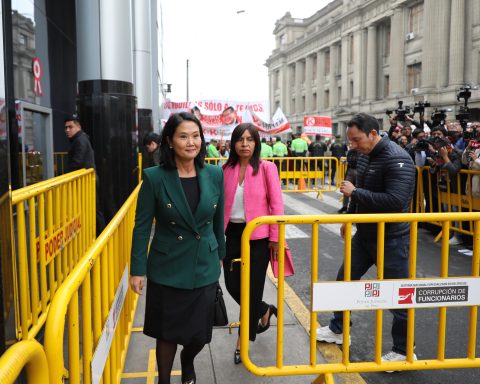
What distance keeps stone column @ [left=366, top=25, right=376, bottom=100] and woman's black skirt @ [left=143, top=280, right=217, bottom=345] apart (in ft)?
172

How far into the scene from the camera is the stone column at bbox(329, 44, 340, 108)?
63.0 metres

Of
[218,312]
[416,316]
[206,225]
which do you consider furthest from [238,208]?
[416,316]

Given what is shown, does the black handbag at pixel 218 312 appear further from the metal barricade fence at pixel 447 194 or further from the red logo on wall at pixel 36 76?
the red logo on wall at pixel 36 76

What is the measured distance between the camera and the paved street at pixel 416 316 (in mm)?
3627

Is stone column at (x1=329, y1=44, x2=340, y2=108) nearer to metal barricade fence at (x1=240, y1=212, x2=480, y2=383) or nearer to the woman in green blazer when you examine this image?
metal barricade fence at (x1=240, y1=212, x2=480, y2=383)

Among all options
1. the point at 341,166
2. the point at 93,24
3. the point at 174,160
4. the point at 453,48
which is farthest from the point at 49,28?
the point at 453,48

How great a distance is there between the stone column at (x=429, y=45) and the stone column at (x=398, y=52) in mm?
4790

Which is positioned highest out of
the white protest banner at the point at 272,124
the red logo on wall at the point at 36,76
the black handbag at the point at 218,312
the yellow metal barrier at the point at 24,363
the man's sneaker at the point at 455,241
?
the red logo on wall at the point at 36,76

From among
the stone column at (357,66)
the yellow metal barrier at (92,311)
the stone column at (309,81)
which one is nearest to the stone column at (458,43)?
the stone column at (357,66)

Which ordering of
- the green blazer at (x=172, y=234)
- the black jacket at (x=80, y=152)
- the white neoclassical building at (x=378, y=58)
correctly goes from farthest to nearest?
the white neoclassical building at (x=378, y=58), the black jacket at (x=80, y=152), the green blazer at (x=172, y=234)

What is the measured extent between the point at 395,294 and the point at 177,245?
1.48m

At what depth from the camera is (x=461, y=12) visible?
3822 cm

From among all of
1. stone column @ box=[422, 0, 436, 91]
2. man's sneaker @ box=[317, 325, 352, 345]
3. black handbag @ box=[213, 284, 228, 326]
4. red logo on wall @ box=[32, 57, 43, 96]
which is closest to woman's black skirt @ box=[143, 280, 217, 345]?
black handbag @ box=[213, 284, 228, 326]

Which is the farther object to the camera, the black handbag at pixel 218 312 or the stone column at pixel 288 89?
the stone column at pixel 288 89
